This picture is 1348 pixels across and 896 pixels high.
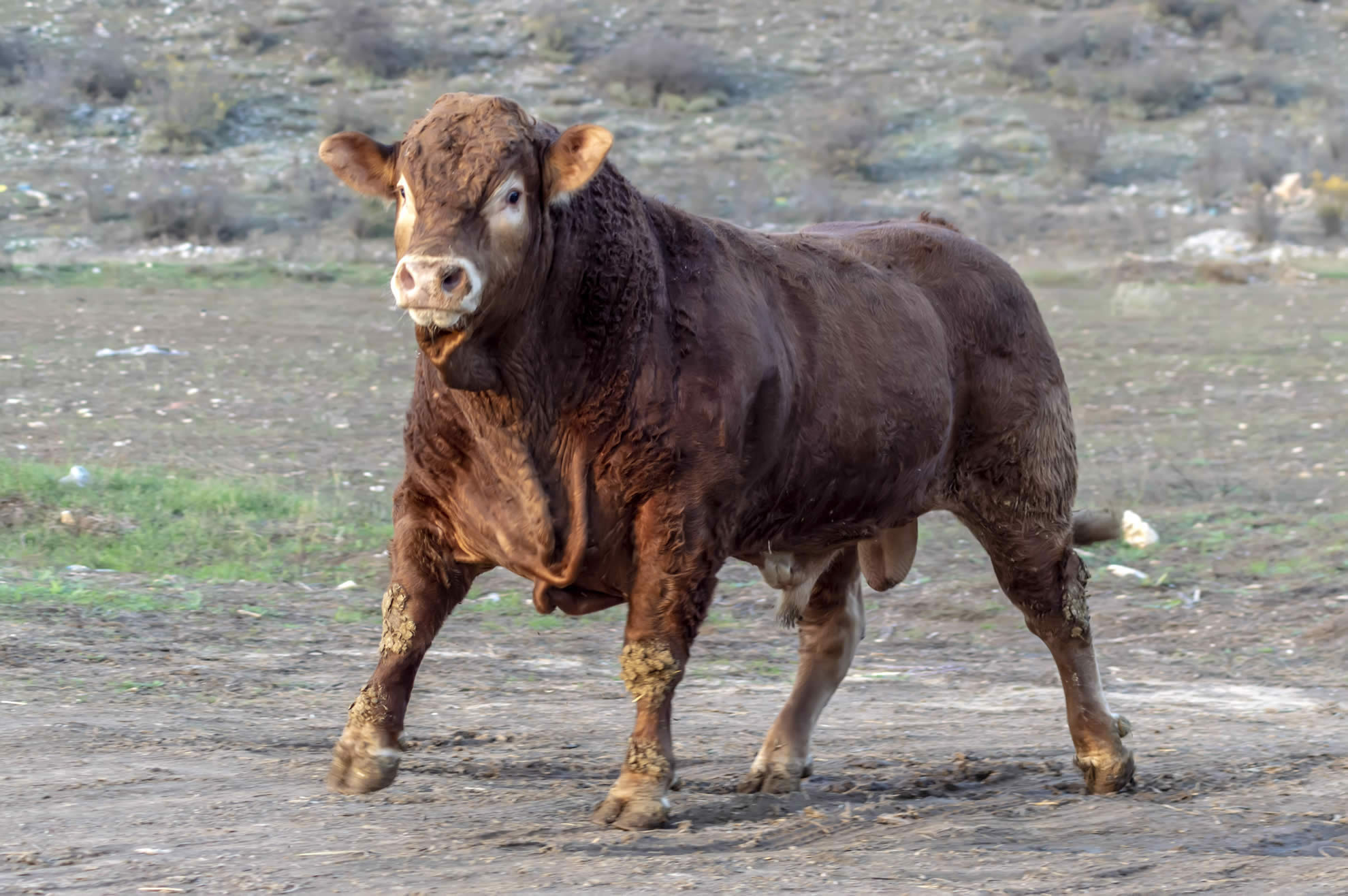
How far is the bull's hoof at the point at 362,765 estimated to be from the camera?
465 centimetres

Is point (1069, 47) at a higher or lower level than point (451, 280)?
lower

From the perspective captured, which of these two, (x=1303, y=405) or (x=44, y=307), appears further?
(x=44, y=307)

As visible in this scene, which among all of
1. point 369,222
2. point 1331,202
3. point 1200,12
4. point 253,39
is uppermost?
point 1200,12

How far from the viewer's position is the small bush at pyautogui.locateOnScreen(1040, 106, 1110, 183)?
2905cm

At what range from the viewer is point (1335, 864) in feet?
14.7

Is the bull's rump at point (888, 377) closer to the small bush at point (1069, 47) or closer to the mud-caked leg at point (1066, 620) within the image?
the mud-caked leg at point (1066, 620)

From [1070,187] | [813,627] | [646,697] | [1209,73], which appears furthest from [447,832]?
[1209,73]

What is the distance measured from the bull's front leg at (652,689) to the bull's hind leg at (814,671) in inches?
36.9

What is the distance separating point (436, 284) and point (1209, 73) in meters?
33.1

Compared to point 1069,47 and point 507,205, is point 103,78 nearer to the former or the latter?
point 1069,47

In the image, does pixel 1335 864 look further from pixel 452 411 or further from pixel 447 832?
pixel 452 411

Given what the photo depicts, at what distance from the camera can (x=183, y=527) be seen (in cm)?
948

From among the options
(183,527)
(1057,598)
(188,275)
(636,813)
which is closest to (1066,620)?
(1057,598)

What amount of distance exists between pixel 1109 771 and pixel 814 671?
1099 millimetres
